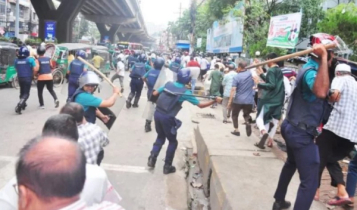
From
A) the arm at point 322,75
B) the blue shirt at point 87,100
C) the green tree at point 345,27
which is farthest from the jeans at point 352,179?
the green tree at point 345,27

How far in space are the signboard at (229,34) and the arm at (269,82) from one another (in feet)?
32.6

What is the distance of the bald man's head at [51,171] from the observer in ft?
3.88

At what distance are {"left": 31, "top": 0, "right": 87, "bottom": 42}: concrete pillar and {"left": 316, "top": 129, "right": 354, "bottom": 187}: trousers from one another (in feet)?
94.1

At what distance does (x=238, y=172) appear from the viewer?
4648mm

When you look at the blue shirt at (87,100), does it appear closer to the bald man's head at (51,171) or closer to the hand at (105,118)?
the hand at (105,118)

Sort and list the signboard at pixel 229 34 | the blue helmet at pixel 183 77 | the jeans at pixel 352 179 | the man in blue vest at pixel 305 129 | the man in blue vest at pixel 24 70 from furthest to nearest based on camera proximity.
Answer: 1. the signboard at pixel 229 34
2. the man in blue vest at pixel 24 70
3. the blue helmet at pixel 183 77
4. the jeans at pixel 352 179
5. the man in blue vest at pixel 305 129

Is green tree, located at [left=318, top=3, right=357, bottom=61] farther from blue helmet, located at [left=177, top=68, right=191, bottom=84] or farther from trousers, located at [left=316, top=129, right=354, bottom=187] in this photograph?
trousers, located at [left=316, top=129, right=354, bottom=187]

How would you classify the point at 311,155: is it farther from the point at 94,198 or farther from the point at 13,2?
the point at 13,2

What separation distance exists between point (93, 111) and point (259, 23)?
1281 cm

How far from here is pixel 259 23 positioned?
51.0 ft

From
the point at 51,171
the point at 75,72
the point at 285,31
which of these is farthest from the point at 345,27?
the point at 51,171

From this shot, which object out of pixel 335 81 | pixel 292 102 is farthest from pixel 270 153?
pixel 292 102

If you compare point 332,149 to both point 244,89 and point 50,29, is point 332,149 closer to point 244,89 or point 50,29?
point 244,89

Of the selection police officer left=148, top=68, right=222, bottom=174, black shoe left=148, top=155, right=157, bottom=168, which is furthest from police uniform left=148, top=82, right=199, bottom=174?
black shoe left=148, top=155, right=157, bottom=168
